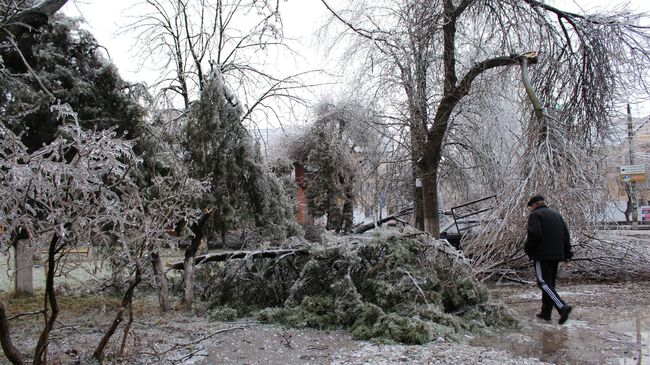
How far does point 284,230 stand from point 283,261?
1281 millimetres

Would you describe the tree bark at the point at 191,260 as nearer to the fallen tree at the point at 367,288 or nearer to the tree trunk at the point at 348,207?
the fallen tree at the point at 367,288

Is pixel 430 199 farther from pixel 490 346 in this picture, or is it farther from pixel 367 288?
pixel 490 346

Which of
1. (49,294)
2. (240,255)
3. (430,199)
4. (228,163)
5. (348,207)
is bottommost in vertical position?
(240,255)

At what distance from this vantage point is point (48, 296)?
367cm

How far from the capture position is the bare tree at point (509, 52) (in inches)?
327

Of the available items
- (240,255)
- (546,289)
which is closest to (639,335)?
(546,289)

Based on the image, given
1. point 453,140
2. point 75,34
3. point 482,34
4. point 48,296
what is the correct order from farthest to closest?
1. point 453,140
2. point 482,34
3. point 75,34
4. point 48,296

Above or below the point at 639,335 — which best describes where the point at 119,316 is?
above

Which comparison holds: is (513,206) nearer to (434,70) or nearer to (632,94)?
(632,94)

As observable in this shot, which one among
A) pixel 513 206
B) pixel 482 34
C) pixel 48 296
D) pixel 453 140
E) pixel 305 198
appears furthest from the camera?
pixel 305 198

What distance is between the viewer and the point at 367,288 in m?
6.18

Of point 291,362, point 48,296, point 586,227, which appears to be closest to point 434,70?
point 586,227

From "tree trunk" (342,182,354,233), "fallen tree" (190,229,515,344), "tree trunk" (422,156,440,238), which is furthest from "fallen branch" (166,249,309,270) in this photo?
"tree trunk" (342,182,354,233)

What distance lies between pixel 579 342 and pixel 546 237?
4.65ft
